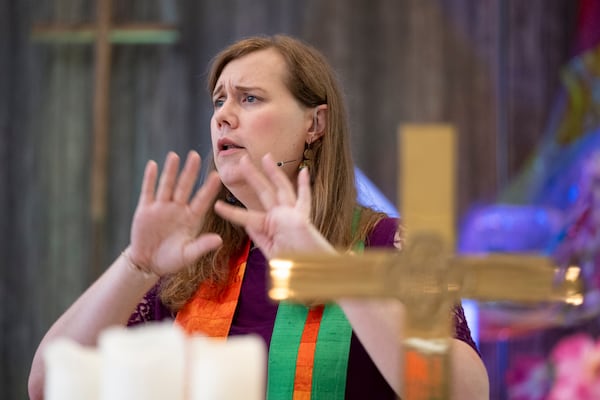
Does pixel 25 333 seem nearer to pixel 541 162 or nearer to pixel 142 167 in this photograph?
pixel 142 167

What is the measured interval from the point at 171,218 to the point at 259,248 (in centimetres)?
37

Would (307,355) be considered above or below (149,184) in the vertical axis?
below

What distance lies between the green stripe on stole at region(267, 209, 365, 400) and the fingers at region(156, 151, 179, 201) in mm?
534

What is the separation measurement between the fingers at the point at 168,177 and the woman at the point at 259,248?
9cm

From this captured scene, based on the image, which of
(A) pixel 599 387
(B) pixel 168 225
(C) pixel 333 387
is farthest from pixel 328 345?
(A) pixel 599 387

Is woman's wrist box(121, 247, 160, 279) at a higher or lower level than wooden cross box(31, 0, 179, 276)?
lower

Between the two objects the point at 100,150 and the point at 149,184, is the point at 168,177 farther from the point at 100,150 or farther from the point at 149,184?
the point at 100,150

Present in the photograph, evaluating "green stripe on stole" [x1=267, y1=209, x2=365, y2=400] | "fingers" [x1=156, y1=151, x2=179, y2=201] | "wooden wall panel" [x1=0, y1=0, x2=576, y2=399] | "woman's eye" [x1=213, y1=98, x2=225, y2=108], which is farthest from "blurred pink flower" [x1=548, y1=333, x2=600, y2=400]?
"wooden wall panel" [x1=0, y1=0, x2=576, y2=399]

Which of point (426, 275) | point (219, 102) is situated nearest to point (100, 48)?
point (219, 102)

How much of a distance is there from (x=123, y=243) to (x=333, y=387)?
62.6 inches

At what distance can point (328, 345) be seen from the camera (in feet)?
5.79

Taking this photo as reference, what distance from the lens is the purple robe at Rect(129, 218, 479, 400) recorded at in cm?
174

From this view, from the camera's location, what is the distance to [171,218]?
1.33 meters

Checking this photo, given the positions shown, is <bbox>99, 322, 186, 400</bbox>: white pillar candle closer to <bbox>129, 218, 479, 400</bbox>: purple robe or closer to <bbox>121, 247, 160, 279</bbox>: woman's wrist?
<bbox>121, 247, 160, 279</bbox>: woman's wrist
